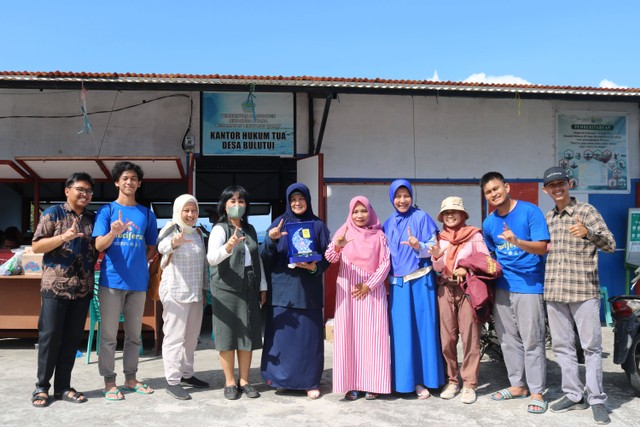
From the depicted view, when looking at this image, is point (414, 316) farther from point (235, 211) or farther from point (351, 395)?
point (235, 211)

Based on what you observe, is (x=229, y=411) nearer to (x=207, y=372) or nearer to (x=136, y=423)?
(x=136, y=423)

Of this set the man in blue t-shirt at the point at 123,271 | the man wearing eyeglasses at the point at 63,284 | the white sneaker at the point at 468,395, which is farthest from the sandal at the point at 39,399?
the white sneaker at the point at 468,395

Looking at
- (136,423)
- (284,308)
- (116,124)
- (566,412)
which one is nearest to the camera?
(136,423)

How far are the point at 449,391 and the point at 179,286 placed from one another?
226 cm

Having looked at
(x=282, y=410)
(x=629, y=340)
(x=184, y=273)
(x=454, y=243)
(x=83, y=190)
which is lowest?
(x=282, y=410)

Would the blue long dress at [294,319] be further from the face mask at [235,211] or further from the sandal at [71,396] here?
the sandal at [71,396]

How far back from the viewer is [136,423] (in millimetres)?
3566

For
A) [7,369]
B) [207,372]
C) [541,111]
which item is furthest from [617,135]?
[7,369]

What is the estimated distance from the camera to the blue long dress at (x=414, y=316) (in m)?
4.09

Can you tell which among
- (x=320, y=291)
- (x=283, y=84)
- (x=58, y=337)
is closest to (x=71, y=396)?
(x=58, y=337)

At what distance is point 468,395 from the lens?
405 cm

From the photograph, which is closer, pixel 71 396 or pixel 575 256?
pixel 575 256

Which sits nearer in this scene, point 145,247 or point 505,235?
point 505,235

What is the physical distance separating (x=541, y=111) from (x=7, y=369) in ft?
24.9
